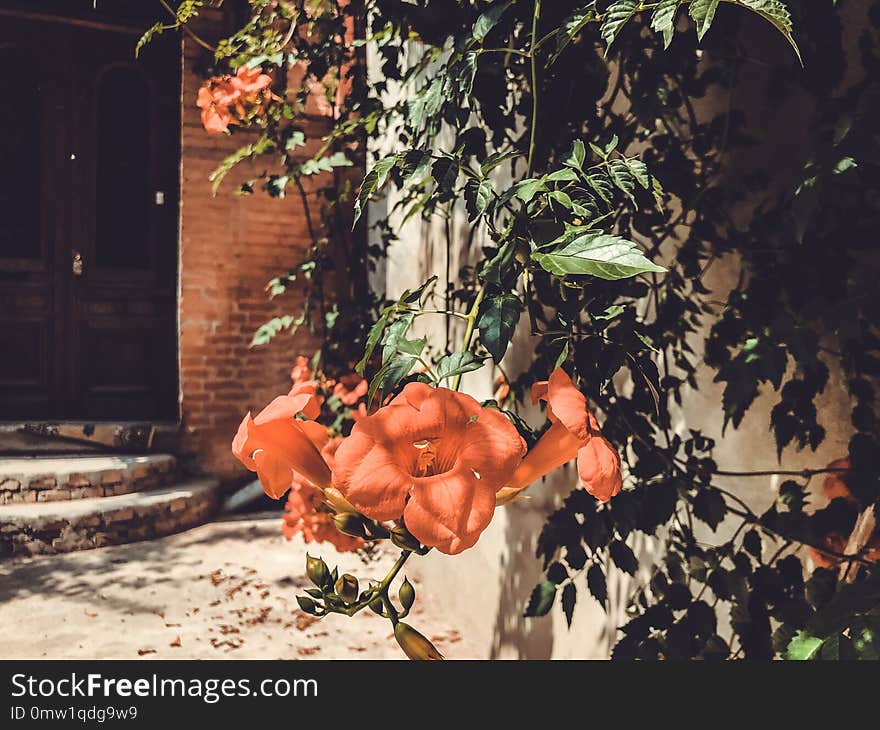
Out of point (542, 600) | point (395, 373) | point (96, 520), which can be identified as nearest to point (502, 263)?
point (395, 373)

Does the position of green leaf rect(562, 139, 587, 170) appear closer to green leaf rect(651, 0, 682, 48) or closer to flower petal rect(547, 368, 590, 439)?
green leaf rect(651, 0, 682, 48)

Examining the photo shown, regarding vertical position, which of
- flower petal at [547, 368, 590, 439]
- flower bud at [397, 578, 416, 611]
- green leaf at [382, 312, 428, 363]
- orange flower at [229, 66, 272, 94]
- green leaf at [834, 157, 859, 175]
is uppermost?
orange flower at [229, 66, 272, 94]

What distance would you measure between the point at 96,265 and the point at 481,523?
5.77 meters

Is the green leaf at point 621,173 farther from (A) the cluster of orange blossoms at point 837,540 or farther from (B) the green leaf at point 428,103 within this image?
(A) the cluster of orange blossoms at point 837,540

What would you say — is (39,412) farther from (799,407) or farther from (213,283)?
(799,407)

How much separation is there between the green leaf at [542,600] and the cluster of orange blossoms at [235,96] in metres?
2.08

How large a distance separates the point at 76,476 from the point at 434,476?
4.84 m

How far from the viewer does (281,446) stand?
2.87 feet

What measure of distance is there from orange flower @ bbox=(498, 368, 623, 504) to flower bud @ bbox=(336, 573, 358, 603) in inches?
8.5

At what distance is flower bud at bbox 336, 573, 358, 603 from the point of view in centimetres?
92

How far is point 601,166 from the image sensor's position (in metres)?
1.09

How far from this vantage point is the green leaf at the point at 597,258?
78 centimetres

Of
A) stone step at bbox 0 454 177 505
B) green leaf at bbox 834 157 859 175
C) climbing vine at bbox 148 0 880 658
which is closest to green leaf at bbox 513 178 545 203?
climbing vine at bbox 148 0 880 658

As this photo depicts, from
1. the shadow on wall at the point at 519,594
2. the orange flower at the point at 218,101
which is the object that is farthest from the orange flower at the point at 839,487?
the orange flower at the point at 218,101
